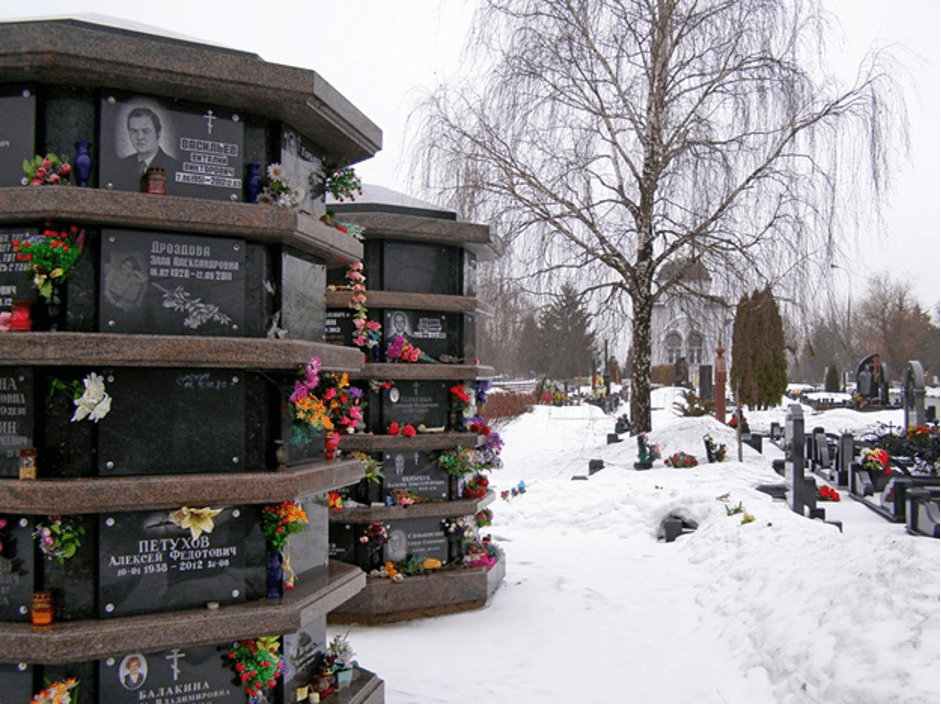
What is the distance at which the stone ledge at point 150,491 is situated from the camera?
4164mm

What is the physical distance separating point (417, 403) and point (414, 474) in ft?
2.32

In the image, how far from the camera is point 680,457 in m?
17.0

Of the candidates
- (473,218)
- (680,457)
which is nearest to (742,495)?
(680,457)

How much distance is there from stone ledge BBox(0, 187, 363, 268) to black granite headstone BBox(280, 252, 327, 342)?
20cm

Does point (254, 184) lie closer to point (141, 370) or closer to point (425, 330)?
point (141, 370)

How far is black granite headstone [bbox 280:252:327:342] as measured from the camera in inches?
197

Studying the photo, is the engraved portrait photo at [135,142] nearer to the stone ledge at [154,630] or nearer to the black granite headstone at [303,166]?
the black granite headstone at [303,166]

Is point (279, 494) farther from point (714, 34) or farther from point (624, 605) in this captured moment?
point (714, 34)

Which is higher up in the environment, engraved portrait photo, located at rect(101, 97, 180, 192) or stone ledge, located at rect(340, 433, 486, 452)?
engraved portrait photo, located at rect(101, 97, 180, 192)

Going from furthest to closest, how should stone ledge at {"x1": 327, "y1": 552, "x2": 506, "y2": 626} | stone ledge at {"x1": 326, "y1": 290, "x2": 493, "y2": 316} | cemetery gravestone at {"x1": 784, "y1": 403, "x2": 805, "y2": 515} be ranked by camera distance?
cemetery gravestone at {"x1": 784, "y1": 403, "x2": 805, "y2": 515}
stone ledge at {"x1": 326, "y1": 290, "x2": 493, "y2": 316}
stone ledge at {"x1": 327, "y1": 552, "x2": 506, "y2": 626}

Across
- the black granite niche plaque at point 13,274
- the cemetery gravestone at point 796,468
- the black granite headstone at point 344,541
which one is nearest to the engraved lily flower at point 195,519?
the black granite niche plaque at point 13,274

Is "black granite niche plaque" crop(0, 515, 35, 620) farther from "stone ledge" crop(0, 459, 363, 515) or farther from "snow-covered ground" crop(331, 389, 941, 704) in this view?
"snow-covered ground" crop(331, 389, 941, 704)

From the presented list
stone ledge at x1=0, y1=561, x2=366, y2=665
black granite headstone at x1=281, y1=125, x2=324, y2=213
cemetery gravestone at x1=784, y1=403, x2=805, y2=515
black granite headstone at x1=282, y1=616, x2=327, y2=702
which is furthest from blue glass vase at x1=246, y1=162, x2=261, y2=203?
cemetery gravestone at x1=784, y1=403, x2=805, y2=515

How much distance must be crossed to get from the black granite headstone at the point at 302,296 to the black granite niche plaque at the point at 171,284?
322 mm
